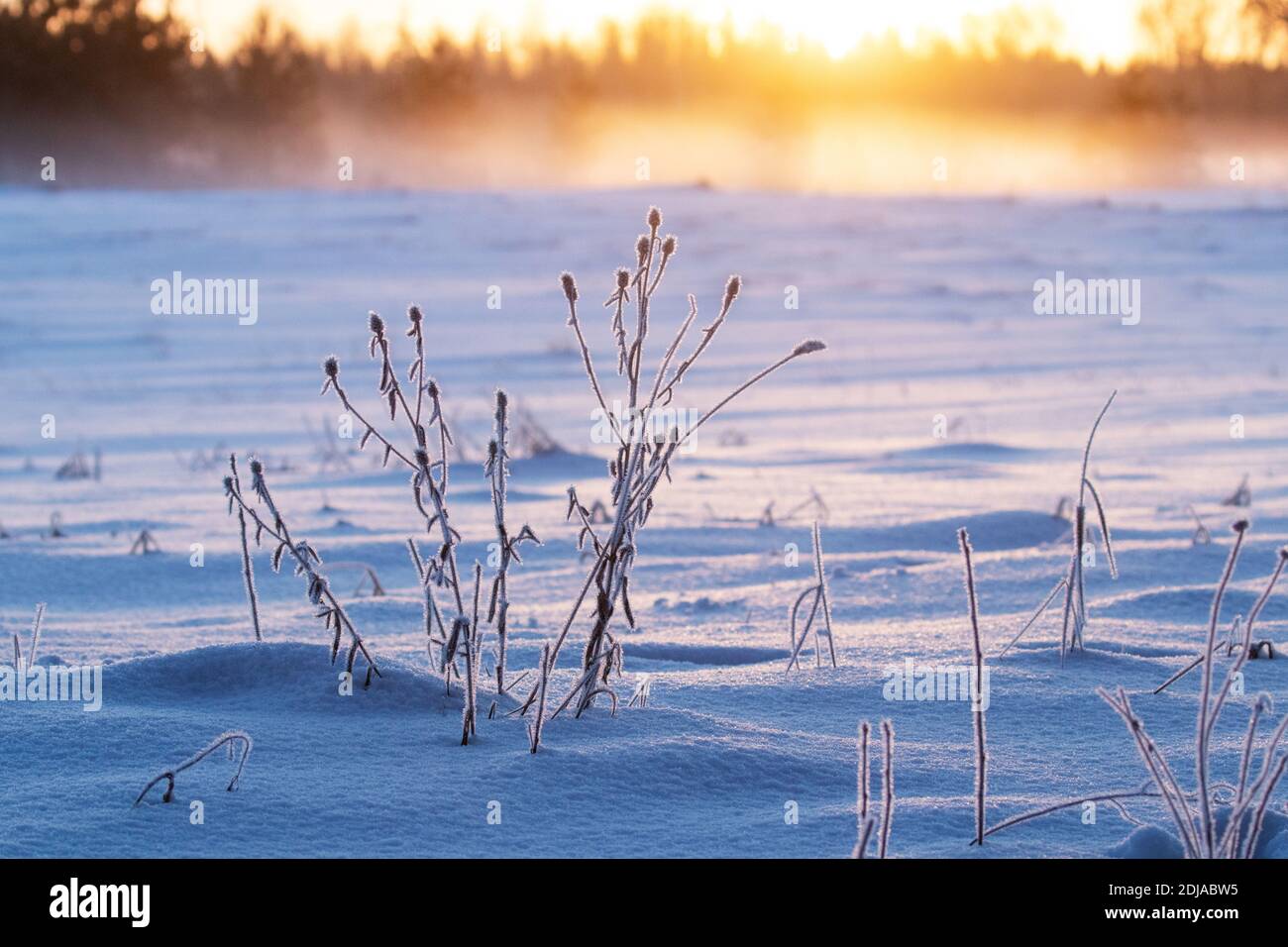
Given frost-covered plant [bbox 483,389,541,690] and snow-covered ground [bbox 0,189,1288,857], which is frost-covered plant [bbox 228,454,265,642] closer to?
snow-covered ground [bbox 0,189,1288,857]

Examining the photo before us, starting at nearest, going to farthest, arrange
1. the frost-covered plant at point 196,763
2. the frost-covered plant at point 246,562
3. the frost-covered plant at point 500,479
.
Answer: the frost-covered plant at point 196,763 → the frost-covered plant at point 500,479 → the frost-covered plant at point 246,562

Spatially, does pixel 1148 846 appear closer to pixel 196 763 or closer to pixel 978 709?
pixel 978 709

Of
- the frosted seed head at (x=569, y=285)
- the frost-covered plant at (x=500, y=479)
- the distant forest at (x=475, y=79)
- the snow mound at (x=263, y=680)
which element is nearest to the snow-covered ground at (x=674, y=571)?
the snow mound at (x=263, y=680)

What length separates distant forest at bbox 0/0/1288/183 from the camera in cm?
4044

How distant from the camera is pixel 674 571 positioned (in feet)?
13.8

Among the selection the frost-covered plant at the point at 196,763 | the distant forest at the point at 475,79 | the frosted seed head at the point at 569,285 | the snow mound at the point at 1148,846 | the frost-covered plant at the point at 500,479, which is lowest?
the snow mound at the point at 1148,846

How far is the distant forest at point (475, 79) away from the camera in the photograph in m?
40.4

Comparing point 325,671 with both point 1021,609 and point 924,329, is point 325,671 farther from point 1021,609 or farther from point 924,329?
point 924,329

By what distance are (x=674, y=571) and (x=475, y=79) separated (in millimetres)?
54405

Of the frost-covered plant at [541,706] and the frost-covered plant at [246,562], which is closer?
the frost-covered plant at [541,706]

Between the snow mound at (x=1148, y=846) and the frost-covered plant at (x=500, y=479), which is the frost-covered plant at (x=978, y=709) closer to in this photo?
the snow mound at (x=1148, y=846)

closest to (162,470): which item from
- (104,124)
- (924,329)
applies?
(924,329)

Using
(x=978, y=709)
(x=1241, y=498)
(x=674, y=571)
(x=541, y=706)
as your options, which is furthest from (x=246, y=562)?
(x=1241, y=498)

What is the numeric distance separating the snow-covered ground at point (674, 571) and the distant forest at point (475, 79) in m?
28.3
